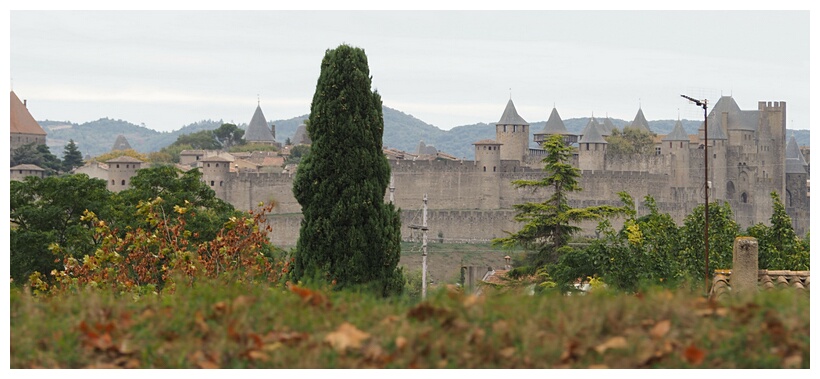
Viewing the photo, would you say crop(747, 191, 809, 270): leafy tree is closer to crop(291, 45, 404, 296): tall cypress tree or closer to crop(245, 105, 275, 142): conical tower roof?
crop(291, 45, 404, 296): tall cypress tree

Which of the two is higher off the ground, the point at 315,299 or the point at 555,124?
the point at 555,124

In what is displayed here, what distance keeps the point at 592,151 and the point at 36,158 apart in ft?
93.3

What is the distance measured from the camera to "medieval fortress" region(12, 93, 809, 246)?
5700 centimetres

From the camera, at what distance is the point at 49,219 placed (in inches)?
958

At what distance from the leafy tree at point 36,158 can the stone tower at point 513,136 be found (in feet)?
75.1

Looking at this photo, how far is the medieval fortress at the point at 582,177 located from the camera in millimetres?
57000

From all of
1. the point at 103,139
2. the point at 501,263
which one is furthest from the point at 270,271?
the point at 103,139

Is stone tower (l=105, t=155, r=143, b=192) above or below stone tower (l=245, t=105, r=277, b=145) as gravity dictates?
below

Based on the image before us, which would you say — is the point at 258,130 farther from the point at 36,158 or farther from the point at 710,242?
the point at 710,242

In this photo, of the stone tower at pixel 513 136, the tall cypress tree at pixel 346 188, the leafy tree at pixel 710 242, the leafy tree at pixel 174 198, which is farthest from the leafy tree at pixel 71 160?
the tall cypress tree at pixel 346 188

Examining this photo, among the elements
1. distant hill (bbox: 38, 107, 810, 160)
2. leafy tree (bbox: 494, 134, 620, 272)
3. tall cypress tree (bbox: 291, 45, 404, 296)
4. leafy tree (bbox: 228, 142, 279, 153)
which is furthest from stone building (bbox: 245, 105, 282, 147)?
tall cypress tree (bbox: 291, 45, 404, 296)

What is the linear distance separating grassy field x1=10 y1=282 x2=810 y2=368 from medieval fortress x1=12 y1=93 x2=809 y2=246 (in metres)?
46.8

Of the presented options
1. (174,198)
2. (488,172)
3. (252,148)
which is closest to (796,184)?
(488,172)

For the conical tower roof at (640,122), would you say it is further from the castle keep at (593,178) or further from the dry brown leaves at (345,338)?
the dry brown leaves at (345,338)
